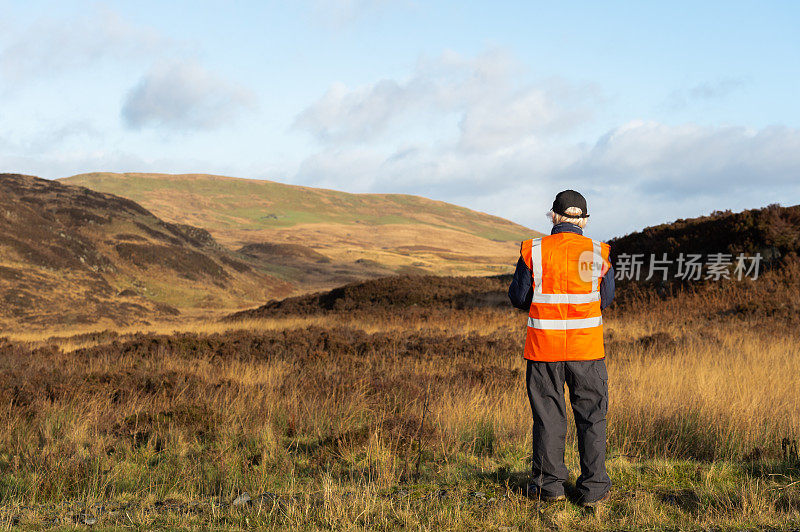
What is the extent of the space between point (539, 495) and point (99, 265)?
45.6 m

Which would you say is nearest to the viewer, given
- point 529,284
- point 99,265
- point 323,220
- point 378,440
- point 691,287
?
point 529,284

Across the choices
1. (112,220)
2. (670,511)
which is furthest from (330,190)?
(670,511)

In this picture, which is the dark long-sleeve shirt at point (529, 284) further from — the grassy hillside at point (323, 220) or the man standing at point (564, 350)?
the grassy hillside at point (323, 220)

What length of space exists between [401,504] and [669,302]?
49.6 ft

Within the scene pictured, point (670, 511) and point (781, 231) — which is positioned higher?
point (781, 231)

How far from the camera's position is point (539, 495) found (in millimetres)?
4191

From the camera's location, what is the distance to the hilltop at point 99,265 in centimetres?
3253

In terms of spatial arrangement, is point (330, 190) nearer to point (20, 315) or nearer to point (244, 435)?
point (20, 315)

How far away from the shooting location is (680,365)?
8969 mm

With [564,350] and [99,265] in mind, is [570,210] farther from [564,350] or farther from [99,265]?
[99,265]

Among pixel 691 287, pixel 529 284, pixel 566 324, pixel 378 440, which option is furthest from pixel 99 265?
pixel 566 324

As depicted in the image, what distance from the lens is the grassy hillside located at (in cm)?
11350

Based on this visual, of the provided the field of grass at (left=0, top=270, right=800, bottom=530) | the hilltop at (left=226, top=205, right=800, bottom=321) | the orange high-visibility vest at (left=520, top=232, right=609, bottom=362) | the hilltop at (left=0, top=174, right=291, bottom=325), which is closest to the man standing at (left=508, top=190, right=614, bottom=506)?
the orange high-visibility vest at (left=520, top=232, right=609, bottom=362)

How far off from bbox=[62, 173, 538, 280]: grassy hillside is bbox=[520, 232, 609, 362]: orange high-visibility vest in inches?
3316
